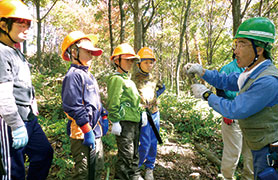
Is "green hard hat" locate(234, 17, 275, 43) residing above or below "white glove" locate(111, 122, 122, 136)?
above

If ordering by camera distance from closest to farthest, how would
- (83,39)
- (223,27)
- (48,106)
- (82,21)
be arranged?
(83,39), (48,106), (223,27), (82,21)

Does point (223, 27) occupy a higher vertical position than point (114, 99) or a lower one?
higher

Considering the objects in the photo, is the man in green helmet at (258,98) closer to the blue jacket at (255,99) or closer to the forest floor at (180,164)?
the blue jacket at (255,99)

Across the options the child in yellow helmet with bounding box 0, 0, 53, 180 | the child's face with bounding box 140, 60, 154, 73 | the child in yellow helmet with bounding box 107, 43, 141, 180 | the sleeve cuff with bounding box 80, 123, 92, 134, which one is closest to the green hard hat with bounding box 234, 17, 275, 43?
the child in yellow helmet with bounding box 107, 43, 141, 180

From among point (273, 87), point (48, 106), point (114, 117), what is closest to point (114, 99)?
point (114, 117)

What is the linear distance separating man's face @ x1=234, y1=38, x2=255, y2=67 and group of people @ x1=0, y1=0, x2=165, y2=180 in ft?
4.99

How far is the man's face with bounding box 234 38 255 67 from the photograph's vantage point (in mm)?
2031

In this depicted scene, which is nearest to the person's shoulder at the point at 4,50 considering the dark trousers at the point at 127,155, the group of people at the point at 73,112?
the group of people at the point at 73,112

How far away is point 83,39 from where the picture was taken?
2.42 m

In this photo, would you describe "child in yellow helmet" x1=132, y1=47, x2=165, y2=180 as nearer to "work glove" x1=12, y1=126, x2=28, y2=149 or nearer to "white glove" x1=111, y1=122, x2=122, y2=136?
"white glove" x1=111, y1=122, x2=122, y2=136

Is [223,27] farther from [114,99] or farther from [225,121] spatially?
[114,99]

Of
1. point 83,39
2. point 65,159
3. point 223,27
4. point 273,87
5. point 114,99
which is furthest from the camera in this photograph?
point 223,27

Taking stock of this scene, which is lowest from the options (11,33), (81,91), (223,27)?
(81,91)

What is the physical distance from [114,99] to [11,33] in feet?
4.84
